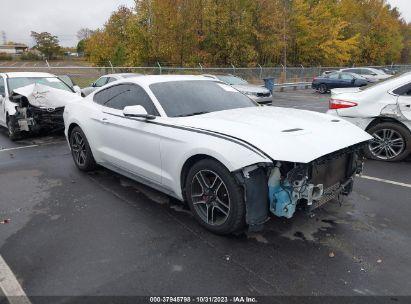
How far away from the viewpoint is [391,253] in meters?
3.42

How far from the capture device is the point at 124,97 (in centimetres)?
502

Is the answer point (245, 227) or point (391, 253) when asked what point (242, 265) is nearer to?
point (245, 227)

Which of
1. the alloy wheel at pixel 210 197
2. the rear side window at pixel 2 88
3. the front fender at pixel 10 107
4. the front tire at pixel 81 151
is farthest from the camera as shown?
the rear side window at pixel 2 88

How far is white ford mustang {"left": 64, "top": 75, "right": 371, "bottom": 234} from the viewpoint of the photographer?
132 inches

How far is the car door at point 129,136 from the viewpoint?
4.30 metres

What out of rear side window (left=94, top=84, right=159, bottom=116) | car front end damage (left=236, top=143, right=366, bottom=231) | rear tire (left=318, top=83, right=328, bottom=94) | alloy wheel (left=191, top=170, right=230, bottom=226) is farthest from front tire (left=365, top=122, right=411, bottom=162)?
rear tire (left=318, top=83, right=328, bottom=94)

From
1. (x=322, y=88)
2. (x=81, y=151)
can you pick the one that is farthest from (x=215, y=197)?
(x=322, y=88)

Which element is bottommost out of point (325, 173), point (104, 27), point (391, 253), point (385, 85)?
point (391, 253)

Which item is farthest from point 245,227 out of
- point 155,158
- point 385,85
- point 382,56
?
point 382,56

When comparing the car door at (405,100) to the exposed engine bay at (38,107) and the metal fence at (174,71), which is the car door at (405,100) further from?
the metal fence at (174,71)

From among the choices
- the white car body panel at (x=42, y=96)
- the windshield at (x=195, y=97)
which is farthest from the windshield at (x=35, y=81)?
the windshield at (x=195, y=97)

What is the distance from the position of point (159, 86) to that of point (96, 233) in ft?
6.61

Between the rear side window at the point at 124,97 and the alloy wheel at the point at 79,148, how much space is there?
726 mm

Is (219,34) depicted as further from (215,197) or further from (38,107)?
(215,197)
